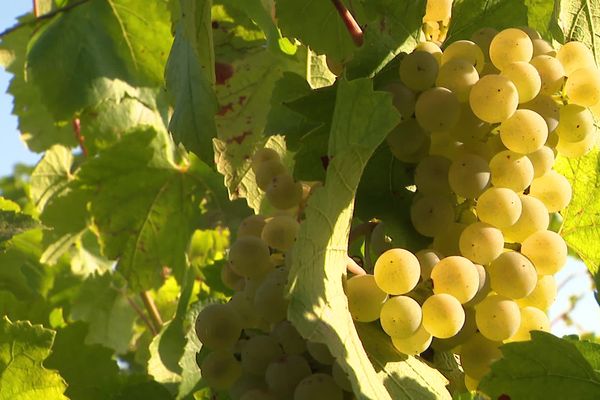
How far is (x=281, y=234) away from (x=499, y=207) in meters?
0.25

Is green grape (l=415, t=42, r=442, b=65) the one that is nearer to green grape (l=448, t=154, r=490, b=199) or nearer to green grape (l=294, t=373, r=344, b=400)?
green grape (l=448, t=154, r=490, b=199)

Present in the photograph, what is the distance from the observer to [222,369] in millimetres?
1050

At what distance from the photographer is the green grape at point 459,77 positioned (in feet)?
3.43

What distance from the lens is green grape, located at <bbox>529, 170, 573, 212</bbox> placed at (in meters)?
1.11

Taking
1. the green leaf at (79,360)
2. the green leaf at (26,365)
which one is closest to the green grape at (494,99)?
the green leaf at (26,365)

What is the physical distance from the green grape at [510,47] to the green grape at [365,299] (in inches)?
12.4

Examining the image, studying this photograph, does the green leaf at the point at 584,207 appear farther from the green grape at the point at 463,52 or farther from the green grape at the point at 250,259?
the green grape at the point at 250,259

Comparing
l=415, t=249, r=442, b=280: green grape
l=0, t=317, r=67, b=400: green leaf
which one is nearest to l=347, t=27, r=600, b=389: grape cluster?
l=415, t=249, r=442, b=280: green grape

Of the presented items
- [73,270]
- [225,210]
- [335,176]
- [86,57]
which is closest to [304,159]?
[335,176]

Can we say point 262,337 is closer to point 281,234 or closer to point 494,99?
point 281,234

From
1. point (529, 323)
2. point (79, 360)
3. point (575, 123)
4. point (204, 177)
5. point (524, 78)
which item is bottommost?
point (204, 177)

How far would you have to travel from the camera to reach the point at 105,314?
271 centimetres

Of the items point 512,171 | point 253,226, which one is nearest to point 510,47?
point 512,171

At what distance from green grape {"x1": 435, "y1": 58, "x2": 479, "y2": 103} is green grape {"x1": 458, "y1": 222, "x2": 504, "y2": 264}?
153mm
